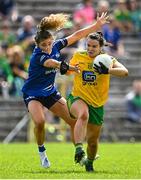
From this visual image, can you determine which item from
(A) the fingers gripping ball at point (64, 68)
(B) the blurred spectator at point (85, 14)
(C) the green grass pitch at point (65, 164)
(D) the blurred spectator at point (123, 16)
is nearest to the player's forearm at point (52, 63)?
(A) the fingers gripping ball at point (64, 68)

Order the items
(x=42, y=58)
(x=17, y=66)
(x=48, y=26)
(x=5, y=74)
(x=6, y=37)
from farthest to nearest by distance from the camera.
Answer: (x=6, y=37) → (x=5, y=74) → (x=17, y=66) → (x=48, y=26) → (x=42, y=58)

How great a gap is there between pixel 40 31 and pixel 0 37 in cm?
1218

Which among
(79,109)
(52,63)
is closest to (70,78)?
(52,63)

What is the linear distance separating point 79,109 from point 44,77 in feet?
4.79

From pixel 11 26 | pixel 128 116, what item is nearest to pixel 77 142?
pixel 128 116

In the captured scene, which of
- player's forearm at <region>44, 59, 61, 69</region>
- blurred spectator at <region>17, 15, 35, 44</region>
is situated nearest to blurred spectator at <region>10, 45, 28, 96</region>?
blurred spectator at <region>17, 15, 35, 44</region>

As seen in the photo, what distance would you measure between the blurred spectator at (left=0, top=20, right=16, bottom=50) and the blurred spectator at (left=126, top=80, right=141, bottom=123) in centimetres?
373

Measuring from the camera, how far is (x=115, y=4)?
96.4ft

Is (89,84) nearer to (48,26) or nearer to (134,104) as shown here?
(48,26)

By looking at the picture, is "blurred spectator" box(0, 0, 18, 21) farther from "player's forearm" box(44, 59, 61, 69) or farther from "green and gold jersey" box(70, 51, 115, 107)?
"green and gold jersey" box(70, 51, 115, 107)

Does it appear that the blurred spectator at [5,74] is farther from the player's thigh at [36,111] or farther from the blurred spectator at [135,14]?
the player's thigh at [36,111]

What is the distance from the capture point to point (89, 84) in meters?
13.6

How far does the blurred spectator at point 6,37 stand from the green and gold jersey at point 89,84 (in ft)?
40.9

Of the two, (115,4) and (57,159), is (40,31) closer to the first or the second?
(57,159)
